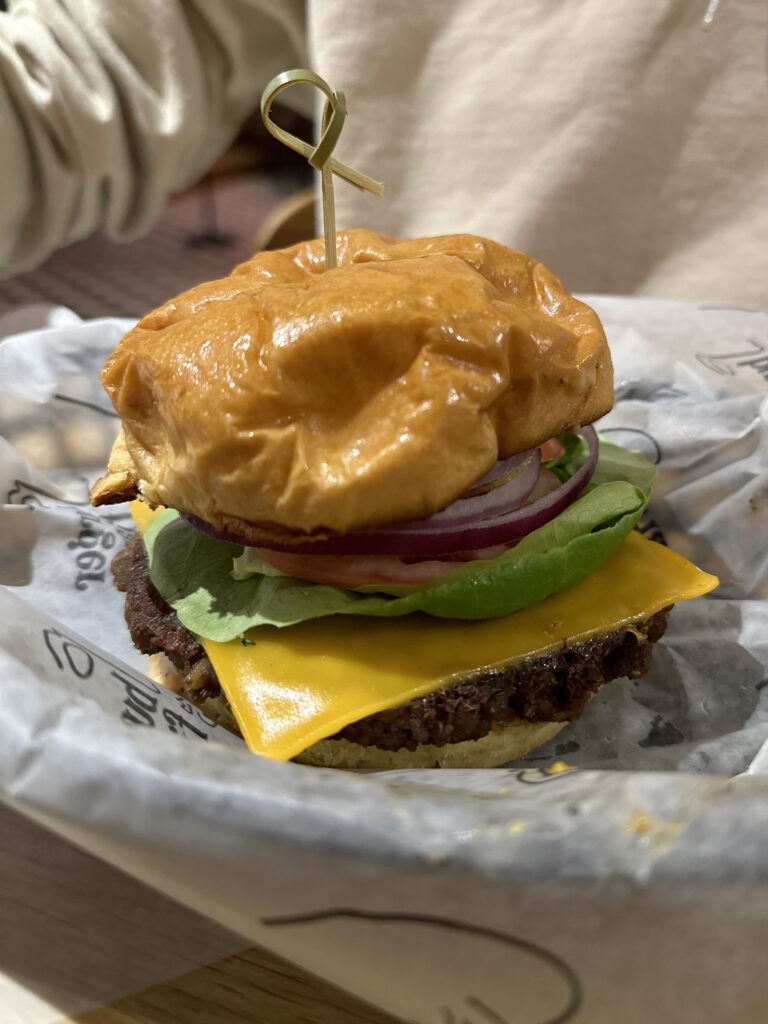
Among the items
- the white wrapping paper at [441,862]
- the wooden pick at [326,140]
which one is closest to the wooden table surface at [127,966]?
the white wrapping paper at [441,862]

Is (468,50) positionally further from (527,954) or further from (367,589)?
(527,954)

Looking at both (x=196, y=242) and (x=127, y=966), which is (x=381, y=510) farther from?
(x=196, y=242)

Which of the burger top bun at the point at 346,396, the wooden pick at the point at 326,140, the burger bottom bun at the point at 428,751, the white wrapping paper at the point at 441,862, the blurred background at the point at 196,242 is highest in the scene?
the wooden pick at the point at 326,140

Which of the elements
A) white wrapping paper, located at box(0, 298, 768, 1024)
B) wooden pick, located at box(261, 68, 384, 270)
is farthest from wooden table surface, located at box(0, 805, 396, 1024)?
wooden pick, located at box(261, 68, 384, 270)

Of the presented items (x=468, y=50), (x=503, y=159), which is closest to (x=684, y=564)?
(x=503, y=159)

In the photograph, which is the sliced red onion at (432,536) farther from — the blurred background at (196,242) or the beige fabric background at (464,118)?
the blurred background at (196,242)

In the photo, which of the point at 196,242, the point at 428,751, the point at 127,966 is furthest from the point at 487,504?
the point at 196,242

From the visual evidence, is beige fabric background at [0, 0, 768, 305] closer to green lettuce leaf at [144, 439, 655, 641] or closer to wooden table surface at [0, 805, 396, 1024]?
green lettuce leaf at [144, 439, 655, 641]
